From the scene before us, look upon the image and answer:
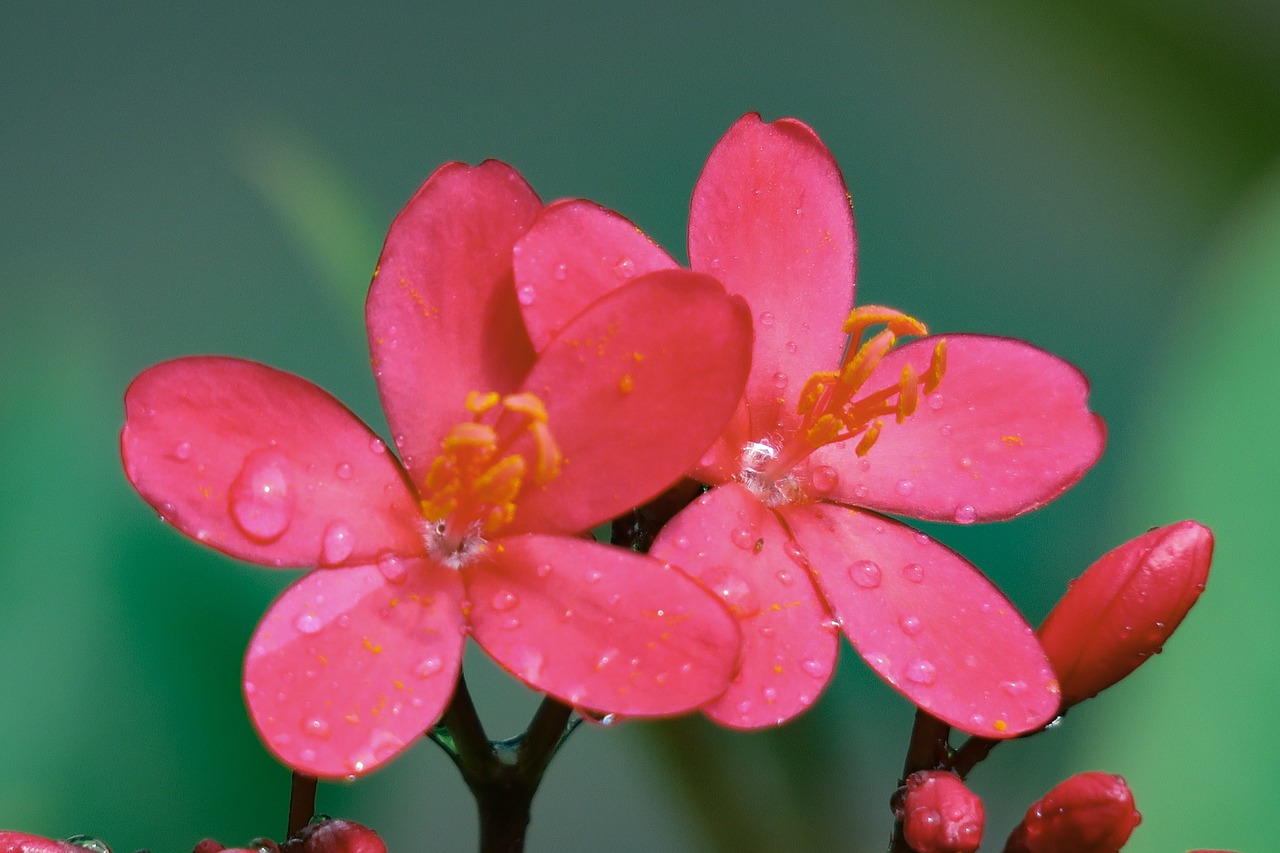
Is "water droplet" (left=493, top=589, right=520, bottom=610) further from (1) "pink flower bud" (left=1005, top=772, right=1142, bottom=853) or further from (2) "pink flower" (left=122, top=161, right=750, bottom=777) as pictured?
(1) "pink flower bud" (left=1005, top=772, right=1142, bottom=853)

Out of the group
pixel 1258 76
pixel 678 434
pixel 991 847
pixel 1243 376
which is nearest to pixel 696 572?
pixel 678 434

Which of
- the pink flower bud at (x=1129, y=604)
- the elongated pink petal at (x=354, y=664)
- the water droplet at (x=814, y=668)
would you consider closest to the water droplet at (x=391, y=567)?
the elongated pink petal at (x=354, y=664)

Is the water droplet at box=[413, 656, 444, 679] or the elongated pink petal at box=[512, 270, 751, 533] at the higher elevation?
the elongated pink petal at box=[512, 270, 751, 533]

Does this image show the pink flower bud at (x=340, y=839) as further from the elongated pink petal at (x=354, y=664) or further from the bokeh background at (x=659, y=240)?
the bokeh background at (x=659, y=240)

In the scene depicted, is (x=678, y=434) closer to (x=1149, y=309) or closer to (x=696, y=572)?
(x=696, y=572)

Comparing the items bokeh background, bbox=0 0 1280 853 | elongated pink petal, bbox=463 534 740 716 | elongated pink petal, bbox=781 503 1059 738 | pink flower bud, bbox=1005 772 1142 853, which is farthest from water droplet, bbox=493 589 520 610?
bokeh background, bbox=0 0 1280 853

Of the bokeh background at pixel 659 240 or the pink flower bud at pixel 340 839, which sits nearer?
the pink flower bud at pixel 340 839
